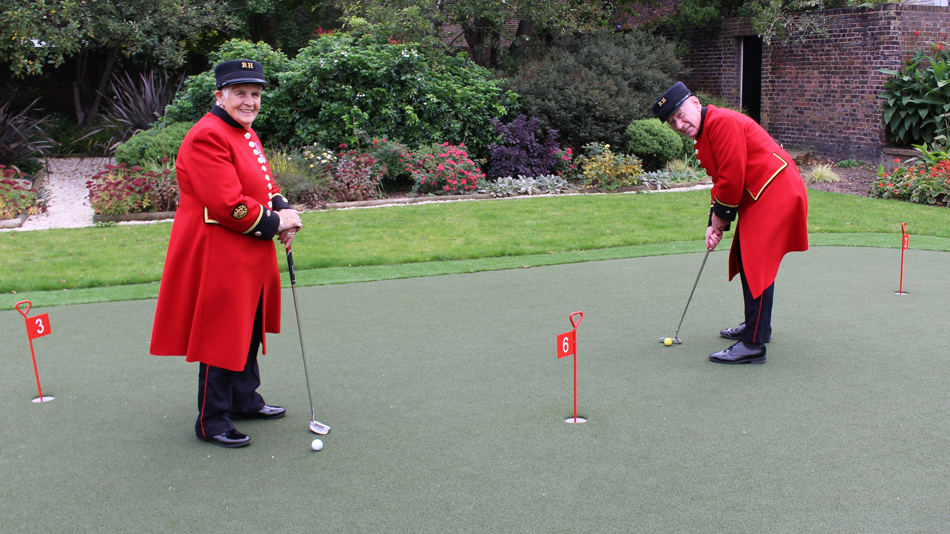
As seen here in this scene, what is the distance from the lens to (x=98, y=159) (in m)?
16.3

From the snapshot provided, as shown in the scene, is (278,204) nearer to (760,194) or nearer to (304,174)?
(760,194)

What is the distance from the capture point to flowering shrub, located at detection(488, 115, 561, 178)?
12.8 m

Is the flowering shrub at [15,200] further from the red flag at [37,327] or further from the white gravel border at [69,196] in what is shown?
Answer: the red flag at [37,327]

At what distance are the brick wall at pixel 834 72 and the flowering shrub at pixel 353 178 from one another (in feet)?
28.4

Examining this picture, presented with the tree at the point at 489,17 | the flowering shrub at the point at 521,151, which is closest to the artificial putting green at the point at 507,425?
the flowering shrub at the point at 521,151

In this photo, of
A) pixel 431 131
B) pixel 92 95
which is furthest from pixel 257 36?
pixel 431 131

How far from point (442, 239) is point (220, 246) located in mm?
5324

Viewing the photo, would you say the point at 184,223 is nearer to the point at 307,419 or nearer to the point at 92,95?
the point at 307,419

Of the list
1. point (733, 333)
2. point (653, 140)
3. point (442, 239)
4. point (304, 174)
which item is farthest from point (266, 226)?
point (653, 140)

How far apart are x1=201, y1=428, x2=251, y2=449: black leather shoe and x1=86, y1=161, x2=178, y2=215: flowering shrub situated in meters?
7.62

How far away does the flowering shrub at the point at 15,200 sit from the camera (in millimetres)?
10430

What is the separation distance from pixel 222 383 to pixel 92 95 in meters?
18.4

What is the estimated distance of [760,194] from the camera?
4469 mm

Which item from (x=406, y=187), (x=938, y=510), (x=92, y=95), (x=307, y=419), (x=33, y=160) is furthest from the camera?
(x=92, y=95)
